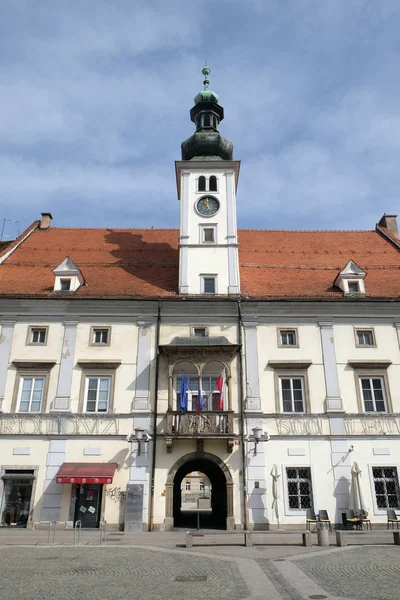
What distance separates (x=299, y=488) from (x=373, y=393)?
17.4 ft

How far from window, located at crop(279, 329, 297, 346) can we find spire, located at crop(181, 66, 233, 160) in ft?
37.1

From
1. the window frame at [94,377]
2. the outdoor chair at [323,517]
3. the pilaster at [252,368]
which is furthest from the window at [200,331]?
the outdoor chair at [323,517]

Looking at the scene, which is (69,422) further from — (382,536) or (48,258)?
(382,536)

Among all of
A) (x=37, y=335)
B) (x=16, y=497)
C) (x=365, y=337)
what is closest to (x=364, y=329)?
(x=365, y=337)

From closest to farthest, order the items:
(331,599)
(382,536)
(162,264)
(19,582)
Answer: (331,599)
(19,582)
(382,536)
(162,264)

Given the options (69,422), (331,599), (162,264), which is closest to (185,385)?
(69,422)

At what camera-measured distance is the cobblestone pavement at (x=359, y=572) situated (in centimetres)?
907

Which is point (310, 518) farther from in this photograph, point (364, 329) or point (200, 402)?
point (364, 329)

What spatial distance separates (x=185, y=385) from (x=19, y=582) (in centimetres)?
1109

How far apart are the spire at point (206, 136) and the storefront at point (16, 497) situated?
Answer: 61.2 ft

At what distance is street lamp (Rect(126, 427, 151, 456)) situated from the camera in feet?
65.0

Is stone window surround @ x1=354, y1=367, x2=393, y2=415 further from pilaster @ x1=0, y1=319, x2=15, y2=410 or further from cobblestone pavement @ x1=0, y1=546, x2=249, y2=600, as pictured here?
pilaster @ x1=0, y1=319, x2=15, y2=410

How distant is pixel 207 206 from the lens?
26.1 metres

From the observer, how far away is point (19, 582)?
998 cm
